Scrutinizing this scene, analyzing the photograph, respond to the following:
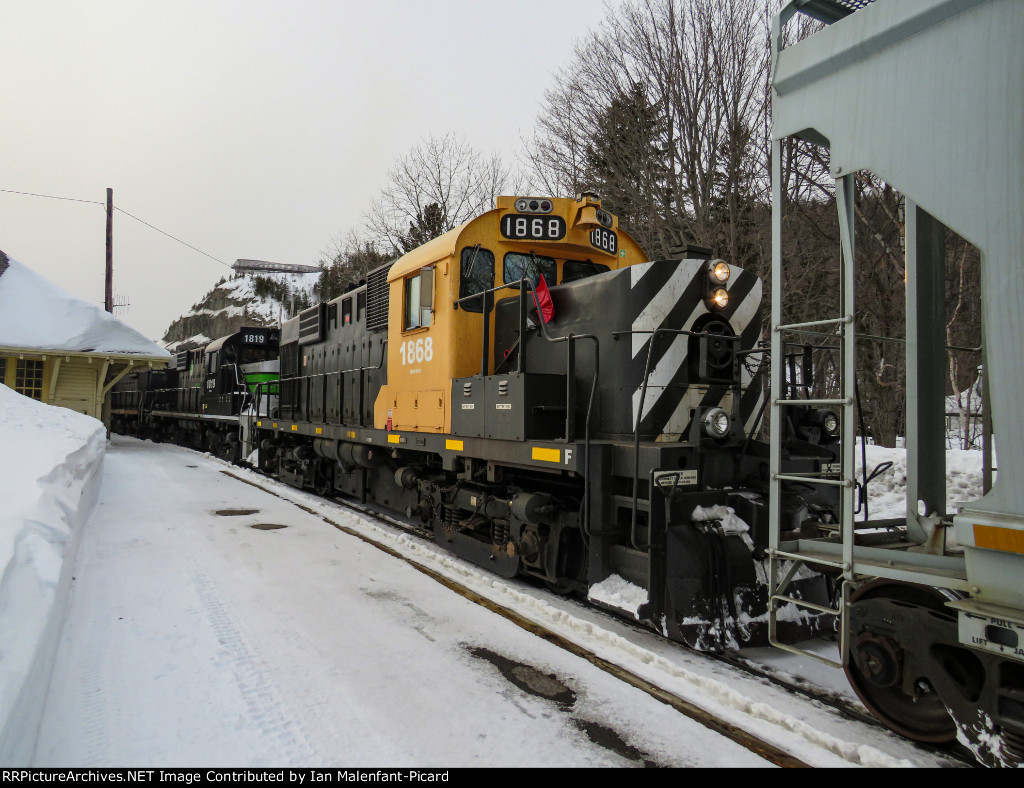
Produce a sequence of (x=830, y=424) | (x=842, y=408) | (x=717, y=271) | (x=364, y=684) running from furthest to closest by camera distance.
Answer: (x=830, y=424)
(x=717, y=271)
(x=364, y=684)
(x=842, y=408)

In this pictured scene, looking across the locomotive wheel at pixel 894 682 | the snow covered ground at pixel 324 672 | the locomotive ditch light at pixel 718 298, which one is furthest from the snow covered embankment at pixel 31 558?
the locomotive ditch light at pixel 718 298

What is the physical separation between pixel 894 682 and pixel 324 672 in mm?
3095

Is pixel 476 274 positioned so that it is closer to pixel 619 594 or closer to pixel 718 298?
pixel 718 298

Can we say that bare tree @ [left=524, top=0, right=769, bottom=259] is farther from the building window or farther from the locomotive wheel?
the building window

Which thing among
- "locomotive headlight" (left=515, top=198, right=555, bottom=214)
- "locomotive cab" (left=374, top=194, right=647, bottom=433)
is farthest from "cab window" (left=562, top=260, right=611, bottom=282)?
"locomotive headlight" (left=515, top=198, right=555, bottom=214)

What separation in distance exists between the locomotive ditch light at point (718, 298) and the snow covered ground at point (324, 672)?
2.58 meters

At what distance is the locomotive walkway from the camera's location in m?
3.04

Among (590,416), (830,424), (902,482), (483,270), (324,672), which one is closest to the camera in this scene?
(324,672)

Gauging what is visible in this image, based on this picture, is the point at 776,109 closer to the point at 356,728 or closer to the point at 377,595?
the point at 356,728

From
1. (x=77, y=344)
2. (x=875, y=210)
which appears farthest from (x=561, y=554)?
(x=77, y=344)

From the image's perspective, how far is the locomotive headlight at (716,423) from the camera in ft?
15.1

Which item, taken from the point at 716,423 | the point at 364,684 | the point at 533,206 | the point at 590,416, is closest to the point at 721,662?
the point at 716,423

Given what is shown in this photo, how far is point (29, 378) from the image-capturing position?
73.1 feet

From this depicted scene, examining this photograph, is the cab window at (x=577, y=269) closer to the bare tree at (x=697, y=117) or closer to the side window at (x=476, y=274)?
the side window at (x=476, y=274)
